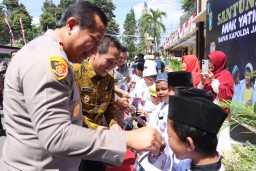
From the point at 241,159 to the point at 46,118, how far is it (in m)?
1.28

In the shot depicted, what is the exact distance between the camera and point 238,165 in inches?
76.6

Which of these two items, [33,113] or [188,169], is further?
[188,169]

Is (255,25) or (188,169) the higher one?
(255,25)

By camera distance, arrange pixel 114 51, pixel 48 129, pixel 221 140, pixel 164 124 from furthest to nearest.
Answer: pixel 221 140 < pixel 164 124 < pixel 114 51 < pixel 48 129

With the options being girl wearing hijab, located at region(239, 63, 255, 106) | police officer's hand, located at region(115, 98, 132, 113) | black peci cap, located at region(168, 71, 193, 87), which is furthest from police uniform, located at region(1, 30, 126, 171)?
girl wearing hijab, located at region(239, 63, 255, 106)

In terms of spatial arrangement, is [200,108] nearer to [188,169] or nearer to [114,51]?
[188,169]

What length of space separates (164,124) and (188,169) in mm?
1056

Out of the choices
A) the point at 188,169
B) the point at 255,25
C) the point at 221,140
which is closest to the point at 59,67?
the point at 188,169

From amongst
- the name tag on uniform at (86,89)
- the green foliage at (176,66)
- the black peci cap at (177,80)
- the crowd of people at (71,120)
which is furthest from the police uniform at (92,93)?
the green foliage at (176,66)

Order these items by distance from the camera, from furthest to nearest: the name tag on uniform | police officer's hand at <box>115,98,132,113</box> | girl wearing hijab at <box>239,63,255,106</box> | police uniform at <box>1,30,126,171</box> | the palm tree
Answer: the palm tree → girl wearing hijab at <box>239,63,255,106</box> → police officer's hand at <box>115,98,132,113</box> → the name tag on uniform → police uniform at <box>1,30,126,171</box>

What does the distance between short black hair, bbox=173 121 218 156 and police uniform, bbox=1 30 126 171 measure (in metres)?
0.54

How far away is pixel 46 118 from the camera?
1175 millimetres

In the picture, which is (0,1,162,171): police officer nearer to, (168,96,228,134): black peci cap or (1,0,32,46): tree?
(168,96,228,134): black peci cap

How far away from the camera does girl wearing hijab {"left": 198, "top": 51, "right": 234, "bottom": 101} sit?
4.04 metres
